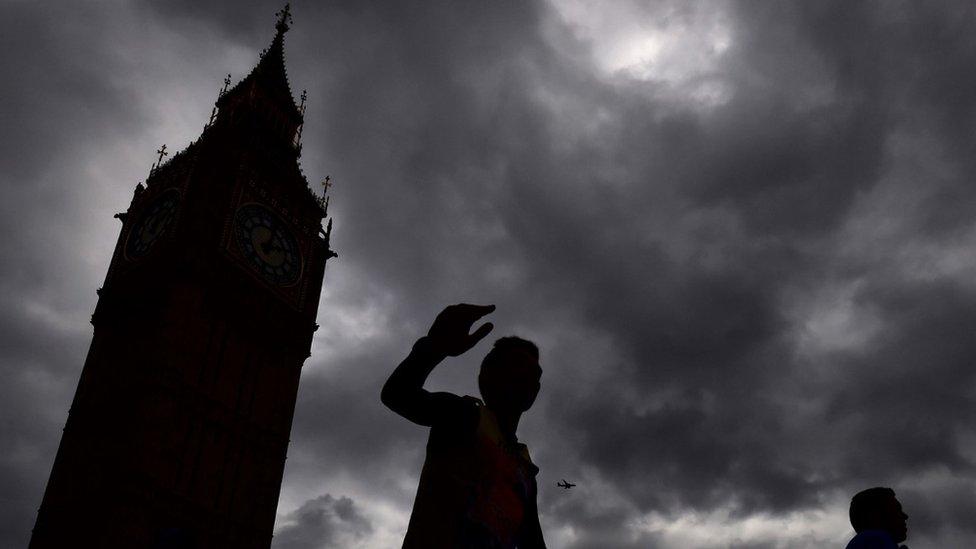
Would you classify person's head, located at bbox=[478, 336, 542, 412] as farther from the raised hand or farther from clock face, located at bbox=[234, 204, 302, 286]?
clock face, located at bbox=[234, 204, 302, 286]

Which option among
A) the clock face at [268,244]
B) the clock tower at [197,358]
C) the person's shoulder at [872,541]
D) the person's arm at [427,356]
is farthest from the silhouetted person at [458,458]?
the clock face at [268,244]

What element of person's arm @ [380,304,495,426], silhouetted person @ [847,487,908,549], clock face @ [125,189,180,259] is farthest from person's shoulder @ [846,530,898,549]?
clock face @ [125,189,180,259]

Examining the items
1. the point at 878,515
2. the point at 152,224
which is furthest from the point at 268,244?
the point at 878,515


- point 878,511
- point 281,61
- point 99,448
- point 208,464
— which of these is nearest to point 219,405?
point 208,464

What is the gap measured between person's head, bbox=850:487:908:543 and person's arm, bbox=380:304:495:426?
11.8ft

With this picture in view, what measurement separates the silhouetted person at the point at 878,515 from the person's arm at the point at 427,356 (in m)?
3.40

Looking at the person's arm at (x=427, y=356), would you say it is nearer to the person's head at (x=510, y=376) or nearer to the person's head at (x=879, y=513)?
the person's head at (x=510, y=376)

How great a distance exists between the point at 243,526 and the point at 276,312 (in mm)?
9652

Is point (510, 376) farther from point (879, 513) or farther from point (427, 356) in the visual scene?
point (879, 513)

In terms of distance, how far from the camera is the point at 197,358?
1267 inches

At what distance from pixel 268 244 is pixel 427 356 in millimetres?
34179

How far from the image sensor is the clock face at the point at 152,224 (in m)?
34.8

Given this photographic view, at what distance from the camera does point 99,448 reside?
31.1 metres

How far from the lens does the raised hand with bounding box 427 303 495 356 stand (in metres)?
2.76
